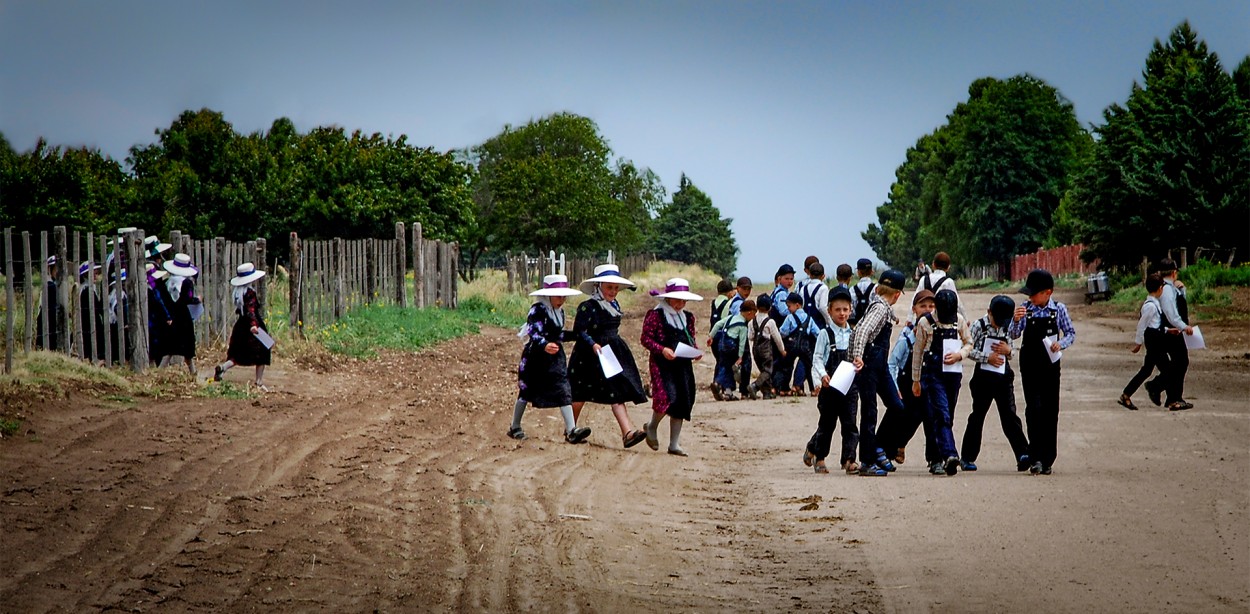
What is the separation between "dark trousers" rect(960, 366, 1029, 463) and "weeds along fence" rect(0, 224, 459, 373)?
9.26 metres

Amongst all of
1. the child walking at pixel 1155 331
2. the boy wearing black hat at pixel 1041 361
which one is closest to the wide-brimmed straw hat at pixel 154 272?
the boy wearing black hat at pixel 1041 361

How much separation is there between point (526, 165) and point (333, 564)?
224ft

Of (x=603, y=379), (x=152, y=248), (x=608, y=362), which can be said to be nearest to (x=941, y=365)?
(x=608, y=362)

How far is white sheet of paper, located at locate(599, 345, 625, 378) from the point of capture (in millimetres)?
13336

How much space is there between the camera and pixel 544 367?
13.7 m

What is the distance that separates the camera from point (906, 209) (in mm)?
119188

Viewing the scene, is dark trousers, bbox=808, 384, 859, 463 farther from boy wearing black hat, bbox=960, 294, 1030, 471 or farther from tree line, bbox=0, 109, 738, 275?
tree line, bbox=0, 109, 738, 275

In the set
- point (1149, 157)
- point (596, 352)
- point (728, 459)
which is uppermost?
point (1149, 157)

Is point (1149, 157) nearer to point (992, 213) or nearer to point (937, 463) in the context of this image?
point (992, 213)

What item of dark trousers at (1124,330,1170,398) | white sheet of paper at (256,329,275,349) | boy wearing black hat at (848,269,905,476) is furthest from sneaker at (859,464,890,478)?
white sheet of paper at (256,329,275,349)

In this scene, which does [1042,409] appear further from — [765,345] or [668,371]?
[765,345]

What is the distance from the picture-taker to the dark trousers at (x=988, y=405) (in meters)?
11.7

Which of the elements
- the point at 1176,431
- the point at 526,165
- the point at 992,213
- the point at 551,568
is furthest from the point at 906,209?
the point at 551,568

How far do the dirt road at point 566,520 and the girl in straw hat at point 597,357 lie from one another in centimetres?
50
